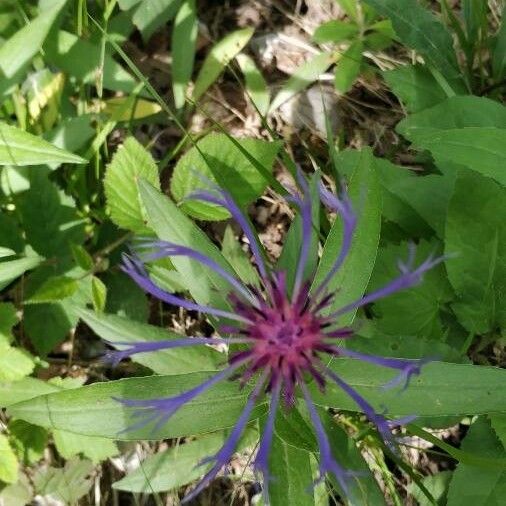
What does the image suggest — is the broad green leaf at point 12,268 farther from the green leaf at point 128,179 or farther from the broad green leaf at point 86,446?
the broad green leaf at point 86,446

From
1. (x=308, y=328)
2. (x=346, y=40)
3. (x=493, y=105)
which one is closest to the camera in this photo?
(x=308, y=328)

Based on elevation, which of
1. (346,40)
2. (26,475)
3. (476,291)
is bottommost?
(26,475)

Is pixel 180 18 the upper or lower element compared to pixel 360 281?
upper

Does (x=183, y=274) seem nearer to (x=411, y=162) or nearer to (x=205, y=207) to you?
(x=205, y=207)

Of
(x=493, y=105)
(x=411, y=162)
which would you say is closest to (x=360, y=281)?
(x=493, y=105)

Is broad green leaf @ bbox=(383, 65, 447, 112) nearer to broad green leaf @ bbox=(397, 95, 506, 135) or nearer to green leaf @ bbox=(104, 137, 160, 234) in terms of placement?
broad green leaf @ bbox=(397, 95, 506, 135)

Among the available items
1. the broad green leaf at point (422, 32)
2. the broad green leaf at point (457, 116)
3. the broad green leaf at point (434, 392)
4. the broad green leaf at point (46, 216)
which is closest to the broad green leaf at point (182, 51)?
the broad green leaf at point (46, 216)

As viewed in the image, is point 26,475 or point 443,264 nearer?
point 443,264
